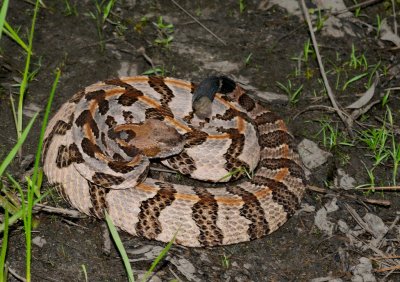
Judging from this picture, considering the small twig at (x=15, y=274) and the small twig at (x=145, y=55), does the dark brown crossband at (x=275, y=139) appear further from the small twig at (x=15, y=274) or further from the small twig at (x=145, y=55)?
the small twig at (x=15, y=274)

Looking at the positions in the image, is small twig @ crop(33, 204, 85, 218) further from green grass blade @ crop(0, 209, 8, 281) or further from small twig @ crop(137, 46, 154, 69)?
small twig @ crop(137, 46, 154, 69)

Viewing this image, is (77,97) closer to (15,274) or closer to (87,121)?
(87,121)

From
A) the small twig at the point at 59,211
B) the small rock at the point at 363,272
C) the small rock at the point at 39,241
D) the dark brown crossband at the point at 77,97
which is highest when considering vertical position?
the dark brown crossband at the point at 77,97

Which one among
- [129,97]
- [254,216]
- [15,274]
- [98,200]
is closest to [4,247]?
[15,274]

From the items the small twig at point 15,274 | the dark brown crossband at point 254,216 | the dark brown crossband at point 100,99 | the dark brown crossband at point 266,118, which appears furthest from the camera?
the dark brown crossband at point 266,118

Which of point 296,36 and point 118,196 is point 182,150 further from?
point 296,36

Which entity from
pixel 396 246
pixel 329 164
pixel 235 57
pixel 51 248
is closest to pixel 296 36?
pixel 235 57

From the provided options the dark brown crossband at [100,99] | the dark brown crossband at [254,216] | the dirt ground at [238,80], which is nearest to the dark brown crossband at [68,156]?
the dirt ground at [238,80]
